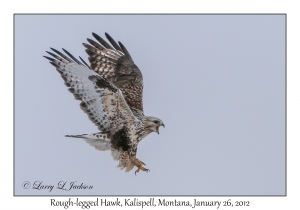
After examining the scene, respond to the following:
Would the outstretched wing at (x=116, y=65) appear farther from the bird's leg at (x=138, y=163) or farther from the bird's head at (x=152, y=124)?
the bird's leg at (x=138, y=163)

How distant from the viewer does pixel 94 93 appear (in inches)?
311

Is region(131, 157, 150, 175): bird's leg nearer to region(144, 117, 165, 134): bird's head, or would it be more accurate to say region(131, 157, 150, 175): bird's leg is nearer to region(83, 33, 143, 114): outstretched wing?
region(144, 117, 165, 134): bird's head

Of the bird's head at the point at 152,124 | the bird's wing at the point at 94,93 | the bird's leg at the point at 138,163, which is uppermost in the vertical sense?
the bird's wing at the point at 94,93

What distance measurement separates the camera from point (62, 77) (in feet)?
26.1

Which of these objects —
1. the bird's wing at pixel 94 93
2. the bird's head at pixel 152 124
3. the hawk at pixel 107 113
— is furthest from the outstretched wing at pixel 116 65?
the bird's wing at pixel 94 93

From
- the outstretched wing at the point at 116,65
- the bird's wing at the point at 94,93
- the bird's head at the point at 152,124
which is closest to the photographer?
the bird's wing at the point at 94,93

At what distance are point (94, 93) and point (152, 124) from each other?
95cm

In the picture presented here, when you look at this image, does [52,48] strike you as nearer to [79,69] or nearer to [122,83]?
[79,69]

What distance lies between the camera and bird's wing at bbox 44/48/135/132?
25.6 ft

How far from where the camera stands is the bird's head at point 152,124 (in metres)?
8.23

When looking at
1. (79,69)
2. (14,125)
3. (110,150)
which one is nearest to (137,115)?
(110,150)

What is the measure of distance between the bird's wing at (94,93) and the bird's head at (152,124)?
0.26 metres
